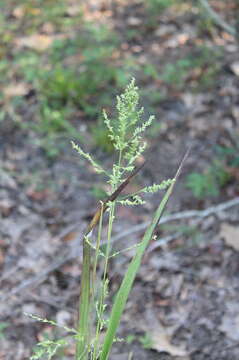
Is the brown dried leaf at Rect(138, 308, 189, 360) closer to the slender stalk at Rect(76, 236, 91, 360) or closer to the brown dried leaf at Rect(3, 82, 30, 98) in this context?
the slender stalk at Rect(76, 236, 91, 360)

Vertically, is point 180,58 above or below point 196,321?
above

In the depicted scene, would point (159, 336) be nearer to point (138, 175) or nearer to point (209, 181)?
point (209, 181)

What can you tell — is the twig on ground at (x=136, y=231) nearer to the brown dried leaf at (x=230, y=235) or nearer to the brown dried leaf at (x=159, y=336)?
the brown dried leaf at (x=230, y=235)

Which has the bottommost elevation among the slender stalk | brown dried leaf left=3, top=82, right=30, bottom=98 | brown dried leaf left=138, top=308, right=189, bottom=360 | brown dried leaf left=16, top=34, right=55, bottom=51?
brown dried leaf left=138, top=308, right=189, bottom=360

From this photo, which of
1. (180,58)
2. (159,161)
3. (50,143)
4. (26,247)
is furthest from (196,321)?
(180,58)

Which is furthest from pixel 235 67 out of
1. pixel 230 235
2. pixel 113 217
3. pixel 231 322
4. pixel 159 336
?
pixel 113 217

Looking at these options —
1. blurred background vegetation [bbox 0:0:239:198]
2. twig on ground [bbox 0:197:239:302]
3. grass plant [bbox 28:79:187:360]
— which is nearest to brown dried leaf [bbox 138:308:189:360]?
twig on ground [bbox 0:197:239:302]

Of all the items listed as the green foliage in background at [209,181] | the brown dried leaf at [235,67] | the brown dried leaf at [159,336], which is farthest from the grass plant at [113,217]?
the brown dried leaf at [235,67]

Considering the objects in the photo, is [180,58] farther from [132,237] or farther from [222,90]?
[132,237]
